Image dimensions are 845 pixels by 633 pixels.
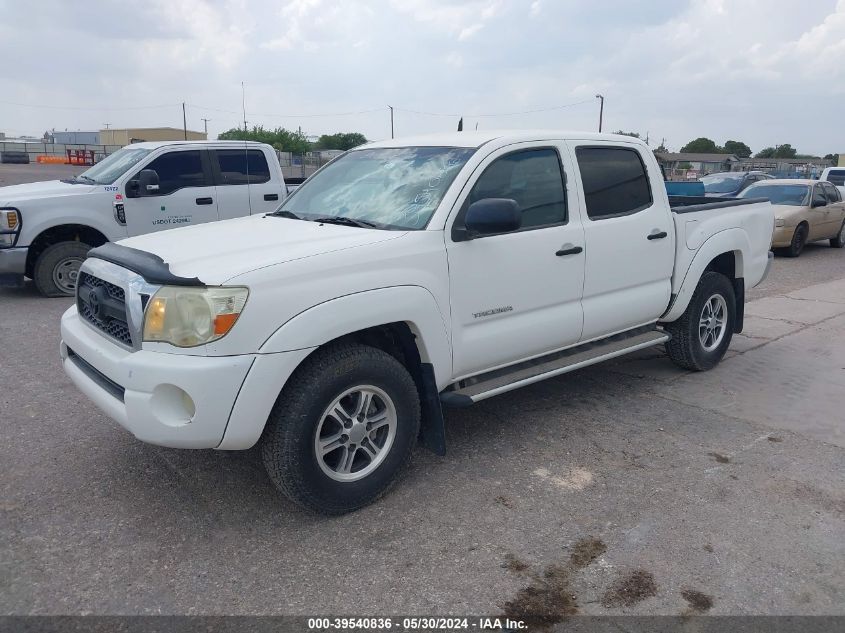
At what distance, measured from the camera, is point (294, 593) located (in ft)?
9.68

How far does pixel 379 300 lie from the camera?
3477 mm

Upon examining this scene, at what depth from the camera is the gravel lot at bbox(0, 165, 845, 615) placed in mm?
2953

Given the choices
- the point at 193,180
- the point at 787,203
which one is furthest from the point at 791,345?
the point at 787,203

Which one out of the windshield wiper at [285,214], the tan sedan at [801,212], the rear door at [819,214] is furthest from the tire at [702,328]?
the rear door at [819,214]

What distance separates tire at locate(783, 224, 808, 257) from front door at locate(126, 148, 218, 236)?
35.5 feet

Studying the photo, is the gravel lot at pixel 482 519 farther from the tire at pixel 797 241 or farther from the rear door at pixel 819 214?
the rear door at pixel 819 214

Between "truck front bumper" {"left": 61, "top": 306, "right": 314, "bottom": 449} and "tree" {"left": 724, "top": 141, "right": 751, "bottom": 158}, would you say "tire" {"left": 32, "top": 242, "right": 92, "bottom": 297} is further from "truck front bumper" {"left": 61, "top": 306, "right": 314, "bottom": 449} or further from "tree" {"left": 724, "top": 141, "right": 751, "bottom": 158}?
"tree" {"left": 724, "top": 141, "right": 751, "bottom": 158}

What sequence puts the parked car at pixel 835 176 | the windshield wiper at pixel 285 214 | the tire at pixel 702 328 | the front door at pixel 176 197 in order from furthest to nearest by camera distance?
the parked car at pixel 835 176, the front door at pixel 176 197, the tire at pixel 702 328, the windshield wiper at pixel 285 214

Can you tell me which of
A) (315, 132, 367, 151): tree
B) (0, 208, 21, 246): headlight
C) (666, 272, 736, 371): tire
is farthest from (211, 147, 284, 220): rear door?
(315, 132, 367, 151): tree

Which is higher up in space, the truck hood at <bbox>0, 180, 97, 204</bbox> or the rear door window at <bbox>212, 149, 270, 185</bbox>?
the rear door window at <bbox>212, 149, 270, 185</bbox>

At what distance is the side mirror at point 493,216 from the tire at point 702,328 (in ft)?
8.24

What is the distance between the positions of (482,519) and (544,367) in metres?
1.20

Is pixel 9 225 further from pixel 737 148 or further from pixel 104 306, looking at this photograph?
pixel 737 148

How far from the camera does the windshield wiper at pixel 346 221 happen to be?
3.98 metres
